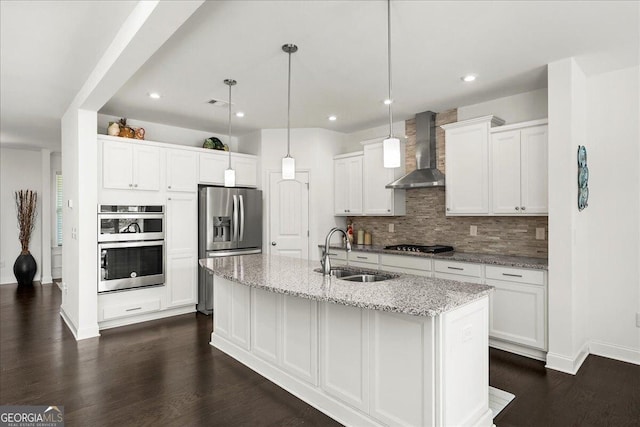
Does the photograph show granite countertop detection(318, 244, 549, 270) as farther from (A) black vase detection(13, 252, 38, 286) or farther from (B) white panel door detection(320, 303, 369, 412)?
(A) black vase detection(13, 252, 38, 286)

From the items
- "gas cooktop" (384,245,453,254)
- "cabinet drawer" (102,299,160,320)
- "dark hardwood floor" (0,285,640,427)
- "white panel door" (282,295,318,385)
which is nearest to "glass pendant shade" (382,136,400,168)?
"white panel door" (282,295,318,385)

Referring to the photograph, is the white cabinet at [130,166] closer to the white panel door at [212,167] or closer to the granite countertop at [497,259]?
the white panel door at [212,167]

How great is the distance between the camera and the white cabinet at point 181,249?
4.67 m

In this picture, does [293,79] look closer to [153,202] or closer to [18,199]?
[153,202]

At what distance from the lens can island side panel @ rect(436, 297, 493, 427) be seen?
1.89m

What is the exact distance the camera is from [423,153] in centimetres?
453

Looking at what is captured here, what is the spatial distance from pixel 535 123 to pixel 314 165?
2.82 metres

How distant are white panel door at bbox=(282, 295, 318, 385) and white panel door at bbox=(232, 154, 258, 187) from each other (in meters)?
2.92

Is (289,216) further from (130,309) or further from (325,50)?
(325,50)

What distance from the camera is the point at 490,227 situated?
414 centimetres

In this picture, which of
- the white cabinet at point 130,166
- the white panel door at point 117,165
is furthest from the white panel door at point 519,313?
the white panel door at point 117,165

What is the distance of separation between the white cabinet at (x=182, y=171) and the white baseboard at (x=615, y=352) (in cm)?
471

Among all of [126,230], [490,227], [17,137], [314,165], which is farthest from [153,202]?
[490,227]

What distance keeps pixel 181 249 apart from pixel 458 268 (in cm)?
335
